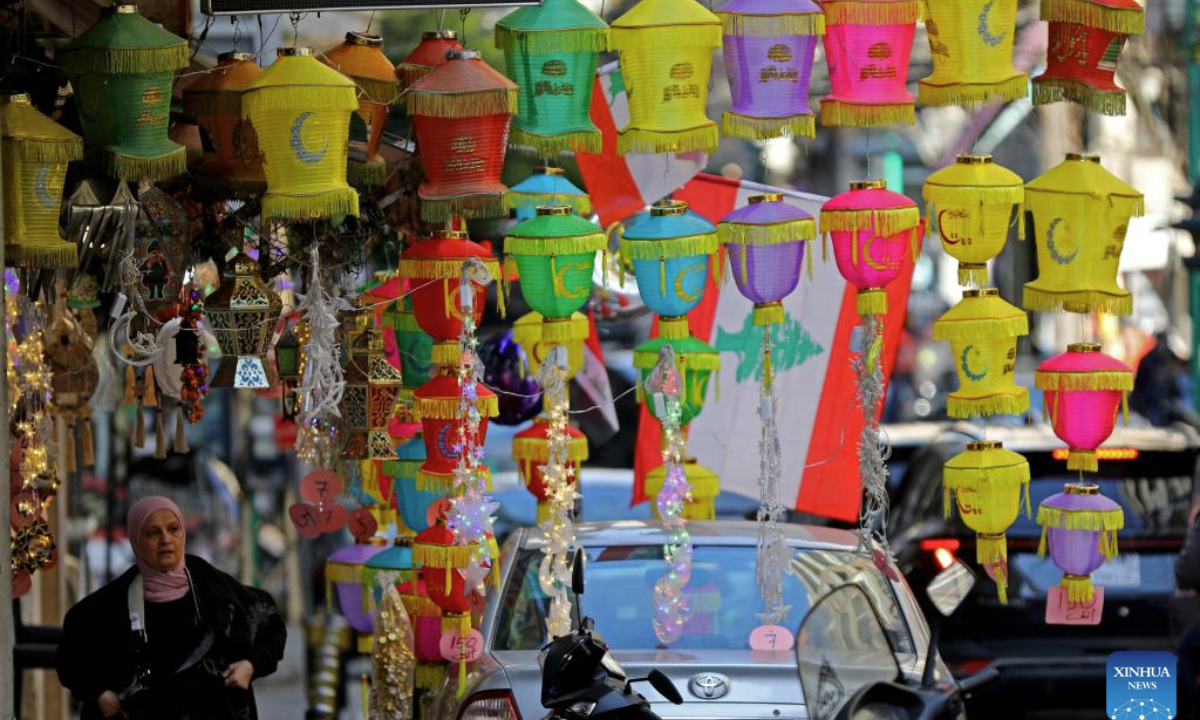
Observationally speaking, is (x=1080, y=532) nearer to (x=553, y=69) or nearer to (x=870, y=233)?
Answer: (x=870, y=233)

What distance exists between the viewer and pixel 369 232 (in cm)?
702

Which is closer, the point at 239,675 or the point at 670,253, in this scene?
the point at 239,675

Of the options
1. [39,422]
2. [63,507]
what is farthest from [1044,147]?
[39,422]

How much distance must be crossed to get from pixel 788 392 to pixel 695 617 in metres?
1.88

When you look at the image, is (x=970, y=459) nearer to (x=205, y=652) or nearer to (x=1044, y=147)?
(x=205, y=652)

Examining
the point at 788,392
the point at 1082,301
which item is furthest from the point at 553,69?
the point at 788,392

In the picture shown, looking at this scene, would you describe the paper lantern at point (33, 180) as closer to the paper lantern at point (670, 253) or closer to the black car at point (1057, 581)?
the paper lantern at point (670, 253)

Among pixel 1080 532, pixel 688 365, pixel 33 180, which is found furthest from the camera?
pixel 688 365

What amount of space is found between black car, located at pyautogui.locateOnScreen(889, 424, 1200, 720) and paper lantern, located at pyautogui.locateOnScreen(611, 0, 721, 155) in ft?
11.8

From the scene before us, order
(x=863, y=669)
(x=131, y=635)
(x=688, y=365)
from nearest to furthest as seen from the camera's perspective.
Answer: (x=863, y=669), (x=131, y=635), (x=688, y=365)

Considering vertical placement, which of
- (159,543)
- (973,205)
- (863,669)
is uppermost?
(973,205)

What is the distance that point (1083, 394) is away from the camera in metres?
6.44

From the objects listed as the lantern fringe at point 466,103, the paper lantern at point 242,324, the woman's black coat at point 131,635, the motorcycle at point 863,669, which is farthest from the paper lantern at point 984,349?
the woman's black coat at point 131,635

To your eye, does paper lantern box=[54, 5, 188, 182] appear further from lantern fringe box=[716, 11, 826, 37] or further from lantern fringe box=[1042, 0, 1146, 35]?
lantern fringe box=[1042, 0, 1146, 35]
